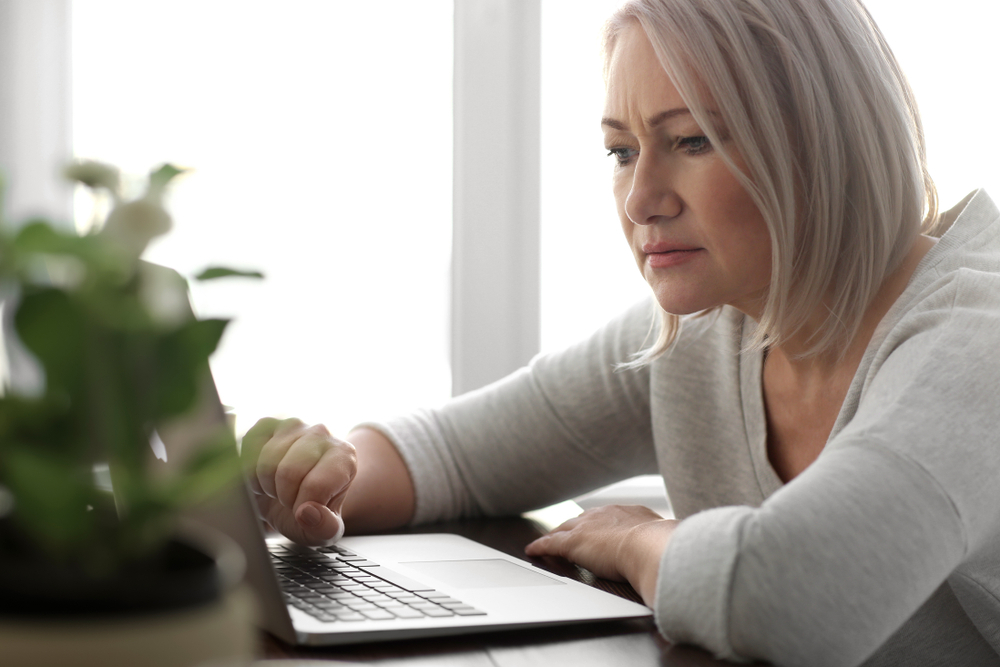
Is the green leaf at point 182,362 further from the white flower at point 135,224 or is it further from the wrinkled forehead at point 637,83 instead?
the wrinkled forehead at point 637,83

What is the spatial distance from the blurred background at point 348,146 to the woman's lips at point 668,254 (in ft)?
2.14

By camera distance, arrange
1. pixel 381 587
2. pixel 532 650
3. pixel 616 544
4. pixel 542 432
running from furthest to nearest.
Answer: pixel 542 432 < pixel 616 544 < pixel 381 587 < pixel 532 650

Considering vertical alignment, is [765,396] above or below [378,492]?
above

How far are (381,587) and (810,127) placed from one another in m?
0.65

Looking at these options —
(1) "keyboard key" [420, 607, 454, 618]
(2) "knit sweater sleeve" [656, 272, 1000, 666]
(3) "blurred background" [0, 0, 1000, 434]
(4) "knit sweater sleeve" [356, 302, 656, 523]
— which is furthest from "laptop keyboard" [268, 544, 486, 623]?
(3) "blurred background" [0, 0, 1000, 434]

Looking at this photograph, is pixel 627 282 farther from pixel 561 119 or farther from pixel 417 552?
pixel 417 552

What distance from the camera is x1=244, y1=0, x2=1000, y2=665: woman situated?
644 mm

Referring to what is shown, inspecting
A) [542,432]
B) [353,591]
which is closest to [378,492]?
[542,432]

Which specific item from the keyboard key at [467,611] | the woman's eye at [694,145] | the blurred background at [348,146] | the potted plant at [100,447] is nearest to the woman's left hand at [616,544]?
the keyboard key at [467,611]

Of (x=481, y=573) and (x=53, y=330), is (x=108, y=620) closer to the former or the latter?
(x=53, y=330)

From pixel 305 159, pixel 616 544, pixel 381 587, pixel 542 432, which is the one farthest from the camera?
pixel 305 159

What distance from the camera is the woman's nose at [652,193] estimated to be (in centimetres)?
100

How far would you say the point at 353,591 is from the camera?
697 mm

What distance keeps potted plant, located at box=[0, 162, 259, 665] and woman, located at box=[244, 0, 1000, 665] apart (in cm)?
45
